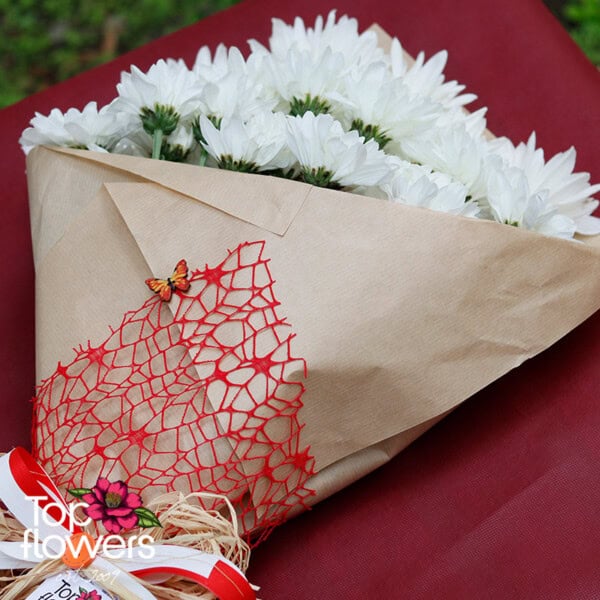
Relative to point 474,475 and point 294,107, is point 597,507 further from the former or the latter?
point 294,107

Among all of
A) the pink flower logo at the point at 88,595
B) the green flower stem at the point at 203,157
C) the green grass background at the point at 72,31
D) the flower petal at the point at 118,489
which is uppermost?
the green grass background at the point at 72,31

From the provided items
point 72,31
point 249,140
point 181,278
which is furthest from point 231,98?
point 72,31

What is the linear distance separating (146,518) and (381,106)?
1.33ft

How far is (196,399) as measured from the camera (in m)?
0.67

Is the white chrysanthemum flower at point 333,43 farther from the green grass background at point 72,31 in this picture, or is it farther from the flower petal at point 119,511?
the green grass background at point 72,31

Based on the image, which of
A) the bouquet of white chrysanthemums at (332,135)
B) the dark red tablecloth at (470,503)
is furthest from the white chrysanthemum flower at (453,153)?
the dark red tablecloth at (470,503)

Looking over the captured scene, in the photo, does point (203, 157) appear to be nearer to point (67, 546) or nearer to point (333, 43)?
point (333, 43)

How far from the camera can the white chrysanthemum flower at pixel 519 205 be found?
0.69 meters

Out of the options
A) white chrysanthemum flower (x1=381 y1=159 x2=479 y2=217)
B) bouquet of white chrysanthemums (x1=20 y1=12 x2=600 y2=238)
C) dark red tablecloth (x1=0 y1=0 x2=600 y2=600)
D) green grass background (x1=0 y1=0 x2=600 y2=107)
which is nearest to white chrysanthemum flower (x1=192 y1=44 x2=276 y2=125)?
bouquet of white chrysanthemums (x1=20 y1=12 x2=600 y2=238)

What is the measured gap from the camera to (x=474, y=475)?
78 centimetres

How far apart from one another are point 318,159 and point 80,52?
1.12 m

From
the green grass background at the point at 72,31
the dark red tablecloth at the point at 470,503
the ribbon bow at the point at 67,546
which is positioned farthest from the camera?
the green grass background at the point at 72,31

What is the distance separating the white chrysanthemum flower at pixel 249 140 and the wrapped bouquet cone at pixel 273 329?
0.02 meters

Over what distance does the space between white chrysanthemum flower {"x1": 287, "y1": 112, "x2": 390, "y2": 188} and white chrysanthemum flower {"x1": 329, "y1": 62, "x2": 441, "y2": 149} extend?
0.21 ft
